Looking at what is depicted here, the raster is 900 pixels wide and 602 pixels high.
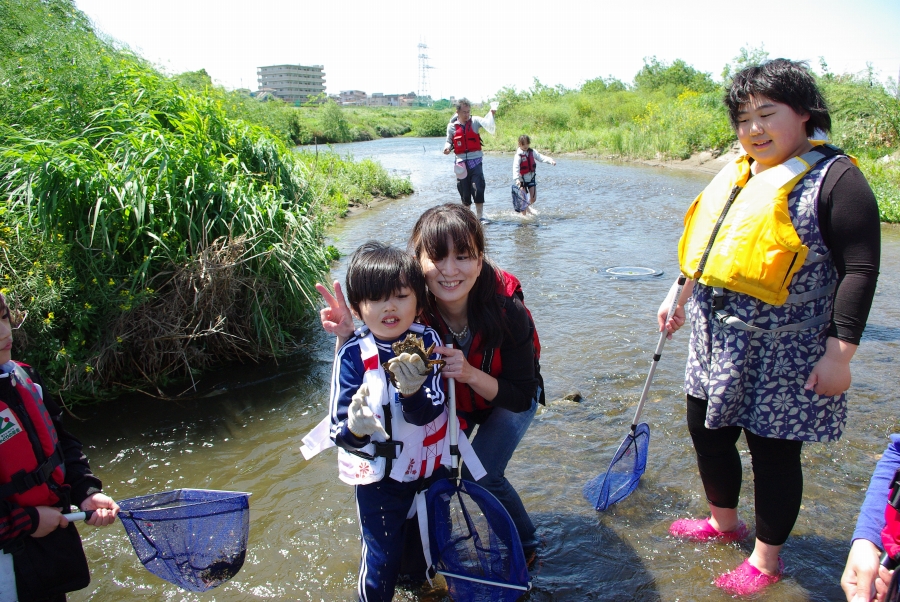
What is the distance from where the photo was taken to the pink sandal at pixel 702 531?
9.88 ft

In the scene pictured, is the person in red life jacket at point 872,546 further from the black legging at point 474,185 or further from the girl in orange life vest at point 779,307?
the black legging at point 474,185

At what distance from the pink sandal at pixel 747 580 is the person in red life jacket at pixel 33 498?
2524 millimetres

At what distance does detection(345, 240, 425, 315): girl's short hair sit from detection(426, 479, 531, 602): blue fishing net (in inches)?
28.8

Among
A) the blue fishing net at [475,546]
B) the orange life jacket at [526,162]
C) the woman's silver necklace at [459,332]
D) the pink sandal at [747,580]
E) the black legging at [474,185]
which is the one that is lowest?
the pink sandal at [747,580]

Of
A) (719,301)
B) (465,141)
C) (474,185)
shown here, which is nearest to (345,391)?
(719,301)

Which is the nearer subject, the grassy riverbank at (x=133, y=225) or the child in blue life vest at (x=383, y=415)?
the child in blue life vest at (x=383, y=415)

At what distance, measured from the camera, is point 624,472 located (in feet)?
11.4

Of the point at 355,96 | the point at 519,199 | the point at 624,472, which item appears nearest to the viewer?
the point at 624,472

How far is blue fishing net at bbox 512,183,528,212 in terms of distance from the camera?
12.8 m

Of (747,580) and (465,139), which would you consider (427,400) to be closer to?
(747,580)

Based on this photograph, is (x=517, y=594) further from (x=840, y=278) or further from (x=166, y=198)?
(x=166, y=198)

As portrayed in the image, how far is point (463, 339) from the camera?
2578 mm

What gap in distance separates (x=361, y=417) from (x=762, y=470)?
1.67 m

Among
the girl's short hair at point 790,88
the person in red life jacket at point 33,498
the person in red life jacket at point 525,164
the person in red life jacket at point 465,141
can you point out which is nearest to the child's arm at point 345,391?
the person in red life jacket at point 33,498
